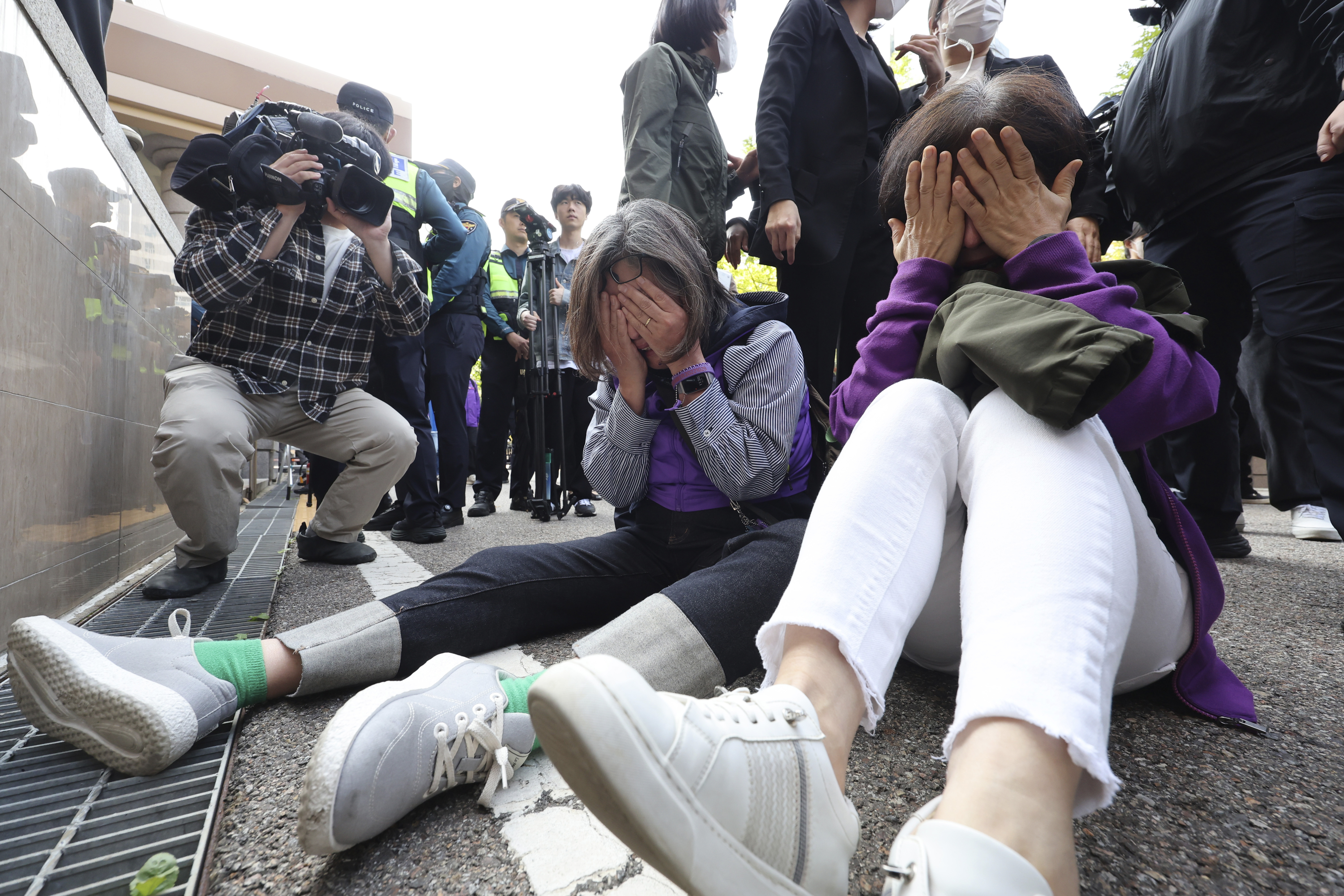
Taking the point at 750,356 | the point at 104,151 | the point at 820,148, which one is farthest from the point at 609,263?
the point at 104,151

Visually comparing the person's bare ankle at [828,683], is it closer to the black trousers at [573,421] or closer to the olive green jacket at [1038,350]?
the olive green jacket at [1038,350]

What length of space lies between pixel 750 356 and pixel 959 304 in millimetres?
698

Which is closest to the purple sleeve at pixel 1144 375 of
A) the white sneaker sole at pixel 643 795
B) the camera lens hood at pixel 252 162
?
the white sneaker sole at pixel 643 795

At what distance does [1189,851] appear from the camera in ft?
2.60

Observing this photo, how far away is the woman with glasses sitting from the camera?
91cm

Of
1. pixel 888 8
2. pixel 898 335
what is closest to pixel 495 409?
pixel 888 8

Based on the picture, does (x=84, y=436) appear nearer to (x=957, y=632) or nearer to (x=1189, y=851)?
(x=957, y=632)

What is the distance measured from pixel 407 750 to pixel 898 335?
100 cm

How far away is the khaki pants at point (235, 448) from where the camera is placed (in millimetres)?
2082

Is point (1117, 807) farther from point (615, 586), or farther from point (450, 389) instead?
point (450, 389)

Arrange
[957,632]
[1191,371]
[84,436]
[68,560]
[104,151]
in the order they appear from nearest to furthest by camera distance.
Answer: [1191,371] → [957,632] → [68,560] → [84,436] → [104,151]

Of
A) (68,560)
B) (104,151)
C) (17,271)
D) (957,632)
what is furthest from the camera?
(104,151)

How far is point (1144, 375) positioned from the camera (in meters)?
0.88

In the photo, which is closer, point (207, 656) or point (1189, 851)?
point (1189, 851)
